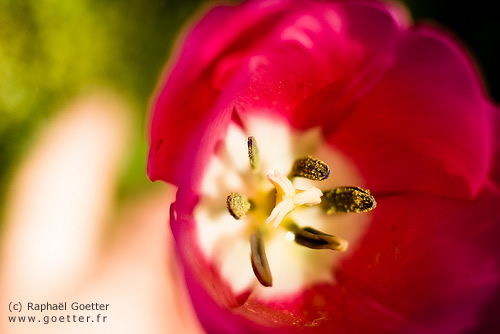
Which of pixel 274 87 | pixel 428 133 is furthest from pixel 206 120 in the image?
pixel 428 133

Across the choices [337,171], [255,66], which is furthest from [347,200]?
[255,66]

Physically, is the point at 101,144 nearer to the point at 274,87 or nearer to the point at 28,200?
the point at 28,200

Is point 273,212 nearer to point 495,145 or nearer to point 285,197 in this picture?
point 285,197

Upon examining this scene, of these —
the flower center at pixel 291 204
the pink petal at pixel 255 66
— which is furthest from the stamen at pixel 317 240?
the pink petal at pixel 255 66

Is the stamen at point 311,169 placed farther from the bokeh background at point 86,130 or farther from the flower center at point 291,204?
the bokeh background at point 86,130

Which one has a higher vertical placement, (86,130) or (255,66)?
(255,66)

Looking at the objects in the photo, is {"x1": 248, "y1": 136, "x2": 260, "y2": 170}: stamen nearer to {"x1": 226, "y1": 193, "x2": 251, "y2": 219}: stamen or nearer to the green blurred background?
{"x1": 226, "y1": 193, "x2": 251, "y2": 219}: stamen

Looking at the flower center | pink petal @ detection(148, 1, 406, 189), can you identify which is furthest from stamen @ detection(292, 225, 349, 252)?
pink petal @ detection(148, 1, 406, 189)
